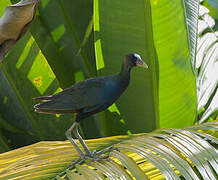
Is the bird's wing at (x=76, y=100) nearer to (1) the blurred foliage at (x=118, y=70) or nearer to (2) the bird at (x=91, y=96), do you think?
(2) the bird at (x=91, y=96)

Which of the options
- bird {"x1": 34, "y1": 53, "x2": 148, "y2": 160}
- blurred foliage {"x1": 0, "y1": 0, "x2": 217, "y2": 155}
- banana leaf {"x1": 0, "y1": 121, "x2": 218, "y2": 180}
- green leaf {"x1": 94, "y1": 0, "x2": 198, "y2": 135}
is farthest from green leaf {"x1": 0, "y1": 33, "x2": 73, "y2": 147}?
bird {"x1": 34, "y1": 53, "x2": 148, "y2": 160}

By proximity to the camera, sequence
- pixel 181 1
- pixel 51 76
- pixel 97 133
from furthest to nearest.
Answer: pixel 97 133, pixel 51 76, pixel 181 1

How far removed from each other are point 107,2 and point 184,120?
18.9 inches

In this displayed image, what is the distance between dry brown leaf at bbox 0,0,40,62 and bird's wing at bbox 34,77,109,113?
14 centimetres

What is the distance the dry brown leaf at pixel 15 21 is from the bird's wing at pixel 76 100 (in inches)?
5.6

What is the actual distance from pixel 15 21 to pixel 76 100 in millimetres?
213

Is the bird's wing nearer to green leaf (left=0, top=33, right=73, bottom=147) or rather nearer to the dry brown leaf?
the dry brown leaf

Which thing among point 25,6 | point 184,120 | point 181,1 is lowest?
point 184,120

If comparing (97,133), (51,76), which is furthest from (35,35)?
(97,133)

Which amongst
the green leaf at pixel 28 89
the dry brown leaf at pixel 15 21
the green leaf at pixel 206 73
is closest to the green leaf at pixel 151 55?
the green leaf at pixel 28 89

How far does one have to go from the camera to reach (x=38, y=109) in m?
0.84

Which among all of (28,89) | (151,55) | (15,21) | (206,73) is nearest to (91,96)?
(15,21)

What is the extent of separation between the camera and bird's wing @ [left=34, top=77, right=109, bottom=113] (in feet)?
2.74

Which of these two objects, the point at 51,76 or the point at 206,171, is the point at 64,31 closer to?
the point at 51,76
